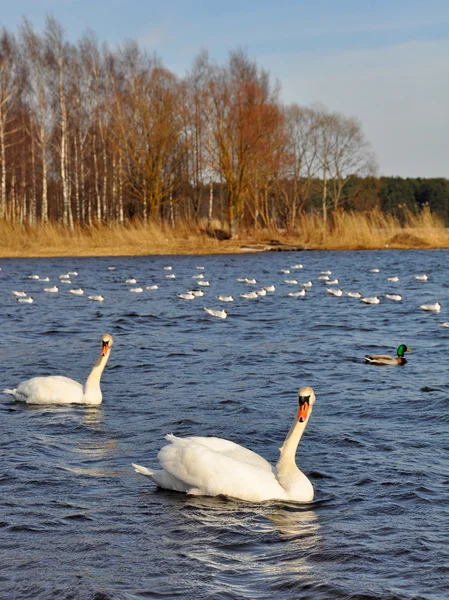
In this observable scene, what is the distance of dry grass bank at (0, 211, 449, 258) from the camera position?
43.7 meters

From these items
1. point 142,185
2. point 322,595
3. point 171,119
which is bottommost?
point 322,595

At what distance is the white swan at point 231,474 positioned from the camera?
698 cm

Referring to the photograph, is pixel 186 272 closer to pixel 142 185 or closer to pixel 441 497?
pixel 142 185

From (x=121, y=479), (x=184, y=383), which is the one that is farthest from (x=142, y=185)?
(x=121, y=479)

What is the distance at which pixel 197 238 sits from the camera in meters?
49.0

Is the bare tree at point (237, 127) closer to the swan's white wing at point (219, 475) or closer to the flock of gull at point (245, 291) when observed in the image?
the flock of gull at point (245, 291)

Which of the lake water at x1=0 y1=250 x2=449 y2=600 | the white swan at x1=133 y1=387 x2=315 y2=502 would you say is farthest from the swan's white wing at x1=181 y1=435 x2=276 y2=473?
the lake water at x1=0 y1=250 x2=449 y2=600

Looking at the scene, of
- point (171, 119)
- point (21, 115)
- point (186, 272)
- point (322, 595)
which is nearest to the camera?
point (322, 595)

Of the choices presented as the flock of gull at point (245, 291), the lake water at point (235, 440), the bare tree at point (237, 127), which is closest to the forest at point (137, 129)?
the bare tree at point (237, 127)

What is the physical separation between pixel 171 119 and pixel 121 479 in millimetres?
45266

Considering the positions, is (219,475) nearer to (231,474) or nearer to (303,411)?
(231,474)

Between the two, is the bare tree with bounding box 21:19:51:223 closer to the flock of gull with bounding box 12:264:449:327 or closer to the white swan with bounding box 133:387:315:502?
the flock of gull with bounding box 12:264:449:327

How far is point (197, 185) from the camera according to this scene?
58.9m

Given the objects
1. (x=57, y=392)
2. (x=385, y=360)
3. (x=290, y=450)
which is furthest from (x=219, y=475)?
(x=385, y=360)
